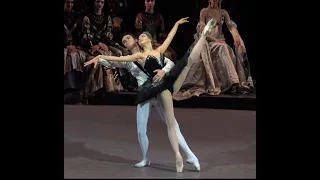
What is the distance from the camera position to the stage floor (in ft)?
13.8

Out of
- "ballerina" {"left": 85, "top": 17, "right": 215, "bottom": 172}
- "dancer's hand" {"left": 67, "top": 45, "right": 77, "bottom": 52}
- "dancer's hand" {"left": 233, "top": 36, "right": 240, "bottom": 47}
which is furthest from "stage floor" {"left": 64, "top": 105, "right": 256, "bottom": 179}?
"dancer's hand" {"left": 233, "top": 36, "right": 240, "bottom": 47}

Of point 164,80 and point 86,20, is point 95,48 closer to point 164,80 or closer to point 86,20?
point 86,20

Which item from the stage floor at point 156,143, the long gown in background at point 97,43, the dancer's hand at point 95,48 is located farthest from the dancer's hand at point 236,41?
the dancer's hand at point 95,48

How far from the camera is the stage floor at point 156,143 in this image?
13.8 feet

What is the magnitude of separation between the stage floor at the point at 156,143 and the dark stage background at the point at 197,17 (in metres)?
1.49

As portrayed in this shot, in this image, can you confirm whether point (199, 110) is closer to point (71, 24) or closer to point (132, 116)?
point (132, 116)

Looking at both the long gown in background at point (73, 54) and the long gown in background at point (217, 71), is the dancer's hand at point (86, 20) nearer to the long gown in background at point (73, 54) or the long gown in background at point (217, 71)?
the long gown in background at point (73, 54)

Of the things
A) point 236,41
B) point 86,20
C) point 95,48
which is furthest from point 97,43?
point 236,41

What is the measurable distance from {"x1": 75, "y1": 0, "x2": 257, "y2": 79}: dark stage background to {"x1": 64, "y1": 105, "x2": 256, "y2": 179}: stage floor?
1.49 m

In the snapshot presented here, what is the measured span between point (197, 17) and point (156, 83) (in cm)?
521

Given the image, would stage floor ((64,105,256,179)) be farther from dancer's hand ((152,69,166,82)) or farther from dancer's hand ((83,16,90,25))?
dancer's hand ((83,16,90,25))

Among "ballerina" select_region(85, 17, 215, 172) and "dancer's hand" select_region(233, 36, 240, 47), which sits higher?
"dancer's hand" select_region(233, 36, 240, 47)

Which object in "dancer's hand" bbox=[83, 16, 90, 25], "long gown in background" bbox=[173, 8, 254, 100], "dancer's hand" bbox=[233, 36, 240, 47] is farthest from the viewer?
"dancer's hand" bbox=[83, 16, 90, 25]

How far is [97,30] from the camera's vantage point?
8.95m
